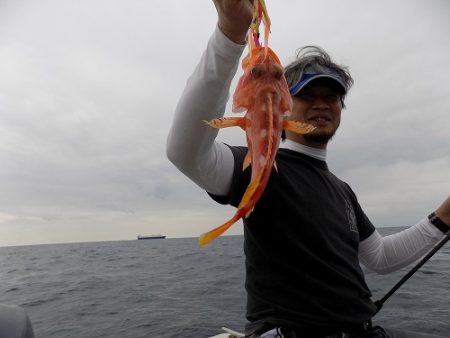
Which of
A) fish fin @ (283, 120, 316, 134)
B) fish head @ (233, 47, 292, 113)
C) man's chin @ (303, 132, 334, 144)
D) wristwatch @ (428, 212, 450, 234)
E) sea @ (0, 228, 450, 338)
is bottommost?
sea @ (0, 228, 450, 338)

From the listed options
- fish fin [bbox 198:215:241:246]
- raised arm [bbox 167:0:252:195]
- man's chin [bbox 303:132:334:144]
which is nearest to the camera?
fish fin [bbox 198:215:241:246]

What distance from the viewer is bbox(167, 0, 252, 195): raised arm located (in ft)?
5.26

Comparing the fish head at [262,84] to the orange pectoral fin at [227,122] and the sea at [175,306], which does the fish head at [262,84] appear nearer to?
the orange pectoral fin at [227,122]

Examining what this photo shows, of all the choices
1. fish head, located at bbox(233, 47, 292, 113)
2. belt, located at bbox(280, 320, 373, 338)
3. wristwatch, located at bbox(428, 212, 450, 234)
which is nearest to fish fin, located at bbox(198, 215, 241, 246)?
fish head, located at bbox(233, 47, 292, 113)

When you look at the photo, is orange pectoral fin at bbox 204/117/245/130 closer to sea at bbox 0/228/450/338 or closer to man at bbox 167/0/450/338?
man at bbox 167/0/450/338

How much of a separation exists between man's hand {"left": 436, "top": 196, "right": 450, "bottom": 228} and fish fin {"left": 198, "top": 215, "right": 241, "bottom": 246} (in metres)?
3.46


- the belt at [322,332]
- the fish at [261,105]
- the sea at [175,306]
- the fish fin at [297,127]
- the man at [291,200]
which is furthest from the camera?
the sea at [175,306]

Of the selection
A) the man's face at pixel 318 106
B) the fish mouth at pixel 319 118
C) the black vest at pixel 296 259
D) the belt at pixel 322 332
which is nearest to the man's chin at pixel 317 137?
the man's face at pixel 318 106

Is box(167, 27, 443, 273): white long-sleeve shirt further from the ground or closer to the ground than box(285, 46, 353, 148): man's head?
closer to the ground

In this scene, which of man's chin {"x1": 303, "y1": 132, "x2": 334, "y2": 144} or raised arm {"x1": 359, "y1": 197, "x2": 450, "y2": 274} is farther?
raised arm {"x1": 359, "y1": 197, "x2": 450, "y2": 274}

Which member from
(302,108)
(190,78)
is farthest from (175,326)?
(190,78)

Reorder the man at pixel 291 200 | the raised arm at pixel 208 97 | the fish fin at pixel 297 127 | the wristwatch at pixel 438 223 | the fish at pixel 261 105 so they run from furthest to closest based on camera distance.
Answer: the wristwatch at pixel 438 223, the man at pixel 291 200, the raised arm at pixel 208 97, the fish fin at pixel 297 127, the fish at pixel 261 105

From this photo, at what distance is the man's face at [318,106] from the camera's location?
2926 millimetres

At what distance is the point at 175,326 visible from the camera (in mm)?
9422
